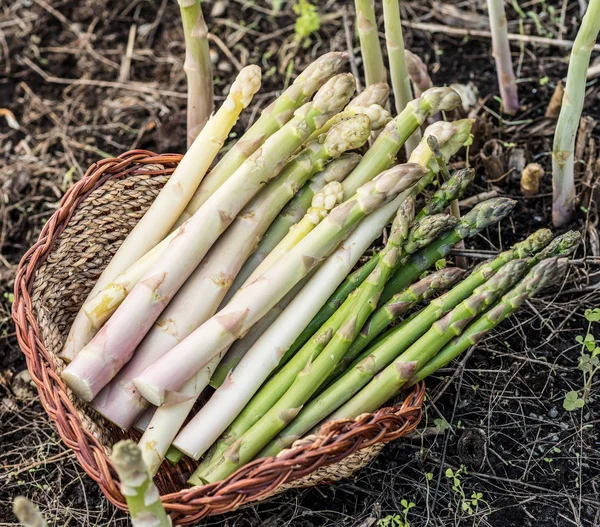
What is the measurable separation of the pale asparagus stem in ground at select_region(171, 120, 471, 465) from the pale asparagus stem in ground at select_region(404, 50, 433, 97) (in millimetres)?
757

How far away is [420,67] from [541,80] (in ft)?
2.93

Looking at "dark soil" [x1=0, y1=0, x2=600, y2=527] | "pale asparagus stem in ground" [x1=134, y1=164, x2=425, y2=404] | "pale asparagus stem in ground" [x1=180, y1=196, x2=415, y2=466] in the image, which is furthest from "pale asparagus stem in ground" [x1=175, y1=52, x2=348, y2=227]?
"dark soil" [x1=0, y1=0, x2=600, y2=527]

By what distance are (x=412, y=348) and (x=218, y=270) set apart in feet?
2.47

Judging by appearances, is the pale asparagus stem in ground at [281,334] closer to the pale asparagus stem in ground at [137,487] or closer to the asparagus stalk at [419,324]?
the asparagus stalk at [419,324]

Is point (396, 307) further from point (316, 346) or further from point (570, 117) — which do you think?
point (570, 117)

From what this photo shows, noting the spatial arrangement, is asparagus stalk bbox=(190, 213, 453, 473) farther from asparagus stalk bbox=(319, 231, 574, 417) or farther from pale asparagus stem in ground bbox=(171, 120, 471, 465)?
asparagus stalk bbox=(319, 231, 574, 417)

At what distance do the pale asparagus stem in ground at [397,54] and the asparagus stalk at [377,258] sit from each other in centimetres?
49

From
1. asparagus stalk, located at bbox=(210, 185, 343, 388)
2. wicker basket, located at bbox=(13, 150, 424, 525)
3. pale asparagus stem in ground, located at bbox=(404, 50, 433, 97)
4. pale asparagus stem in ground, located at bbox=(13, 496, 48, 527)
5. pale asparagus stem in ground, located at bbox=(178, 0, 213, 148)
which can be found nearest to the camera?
pale asparagus stem in ground, located at bbox=(13, 496, 48, 527)

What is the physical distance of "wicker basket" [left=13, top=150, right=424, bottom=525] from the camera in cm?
235

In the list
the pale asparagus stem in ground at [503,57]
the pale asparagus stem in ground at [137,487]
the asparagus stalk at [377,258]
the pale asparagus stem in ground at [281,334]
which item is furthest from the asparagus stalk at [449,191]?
the pale asparagus stem in ground at [137,487]

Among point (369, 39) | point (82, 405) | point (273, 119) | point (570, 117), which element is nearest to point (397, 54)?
point (369, 39)

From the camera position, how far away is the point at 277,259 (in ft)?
9.15

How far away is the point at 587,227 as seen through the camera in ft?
10.9

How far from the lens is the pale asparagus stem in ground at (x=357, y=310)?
2.59m
